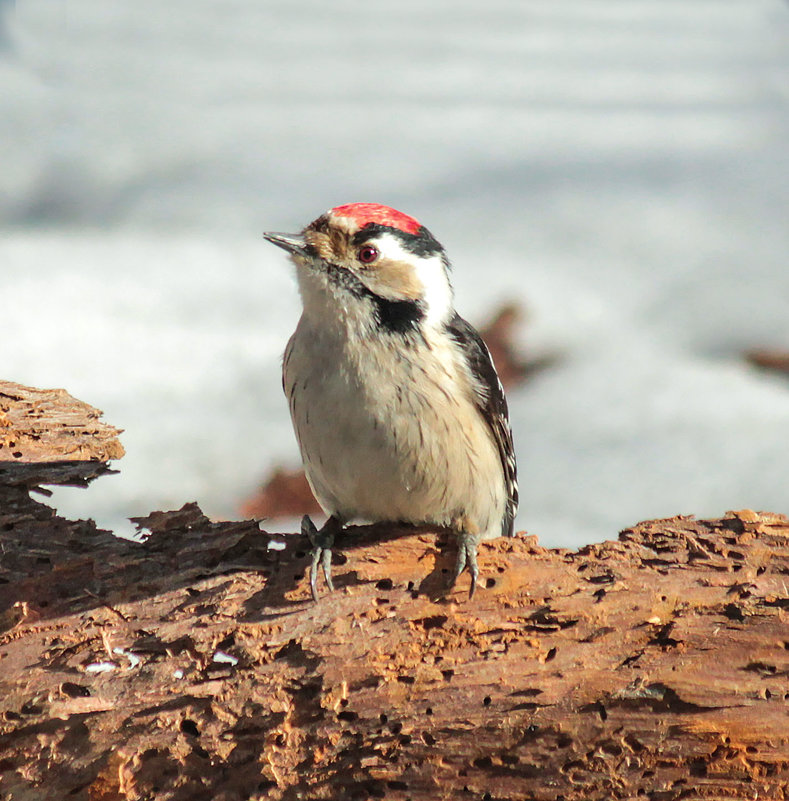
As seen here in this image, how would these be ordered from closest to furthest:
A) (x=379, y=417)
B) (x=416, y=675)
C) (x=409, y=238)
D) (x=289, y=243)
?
1. (x=416, y=675)
2. (x=379, y=417)
3. (x=289, y=243)
4. (x=409, y=238)

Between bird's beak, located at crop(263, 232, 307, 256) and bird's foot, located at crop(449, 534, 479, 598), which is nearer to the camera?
bird's foot, located at crop(449, 534, 479, 598)

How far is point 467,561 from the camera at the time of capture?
79.7 inches

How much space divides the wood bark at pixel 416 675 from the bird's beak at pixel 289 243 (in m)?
0.75

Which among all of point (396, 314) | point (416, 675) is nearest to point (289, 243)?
point (396, 314)

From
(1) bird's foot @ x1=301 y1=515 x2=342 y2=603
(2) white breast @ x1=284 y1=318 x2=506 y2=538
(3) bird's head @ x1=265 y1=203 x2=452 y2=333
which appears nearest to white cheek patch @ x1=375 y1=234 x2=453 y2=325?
(3) bird's head @ x1=265 y1=203 x2=452 y2=333

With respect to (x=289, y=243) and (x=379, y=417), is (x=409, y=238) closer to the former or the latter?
(x=289, y=243)

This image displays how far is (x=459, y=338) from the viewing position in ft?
8.38

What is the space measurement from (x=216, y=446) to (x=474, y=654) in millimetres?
2240

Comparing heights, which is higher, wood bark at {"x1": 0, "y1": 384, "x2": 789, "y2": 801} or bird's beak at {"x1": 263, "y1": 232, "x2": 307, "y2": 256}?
bird's beak at {"x1": 263, "y1": 232, "x2": 307, "y2": 256}

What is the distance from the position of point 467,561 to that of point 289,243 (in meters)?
0.89

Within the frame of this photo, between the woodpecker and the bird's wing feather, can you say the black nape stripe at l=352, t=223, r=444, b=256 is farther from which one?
the bird's wing feather

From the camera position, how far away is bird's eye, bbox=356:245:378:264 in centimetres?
247

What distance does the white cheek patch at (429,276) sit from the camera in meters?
2.50

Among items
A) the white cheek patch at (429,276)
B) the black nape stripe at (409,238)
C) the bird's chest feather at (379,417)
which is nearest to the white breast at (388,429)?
the bird's chest feather at (379,417)
